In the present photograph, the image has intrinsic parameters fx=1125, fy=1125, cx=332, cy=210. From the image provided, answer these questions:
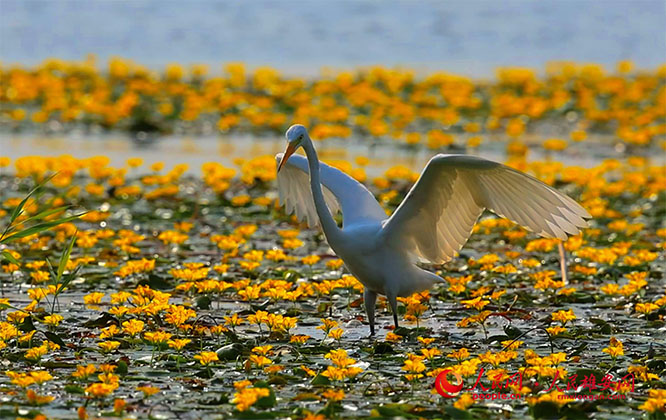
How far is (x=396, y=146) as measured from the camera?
14711 mm

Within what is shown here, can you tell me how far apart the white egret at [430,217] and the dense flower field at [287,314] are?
23cm

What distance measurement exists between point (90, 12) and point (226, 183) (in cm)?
1815

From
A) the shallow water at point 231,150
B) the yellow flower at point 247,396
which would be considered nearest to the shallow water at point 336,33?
the shallow water at point 231,150

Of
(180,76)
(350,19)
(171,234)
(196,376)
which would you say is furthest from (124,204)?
(350,19)

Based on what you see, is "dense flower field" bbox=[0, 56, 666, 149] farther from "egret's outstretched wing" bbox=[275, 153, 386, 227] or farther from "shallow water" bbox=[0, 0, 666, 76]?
"egret's outstretched wing" bbox=[275, 153, 386, 227]

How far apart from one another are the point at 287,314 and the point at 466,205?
1.29 meters

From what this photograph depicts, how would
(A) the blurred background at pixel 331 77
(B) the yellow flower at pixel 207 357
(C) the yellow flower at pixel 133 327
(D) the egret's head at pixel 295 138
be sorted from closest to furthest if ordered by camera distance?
(B) the yellow flower at pixel 207 357, (C) the yellow flower at pixel 133 327, (D) the egret's head at pixel 295 138, (A) the blurred background at pixel 331 77

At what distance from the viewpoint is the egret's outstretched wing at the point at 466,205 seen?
630cm

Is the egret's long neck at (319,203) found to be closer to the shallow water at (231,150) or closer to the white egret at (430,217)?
the white egret at (430,217)

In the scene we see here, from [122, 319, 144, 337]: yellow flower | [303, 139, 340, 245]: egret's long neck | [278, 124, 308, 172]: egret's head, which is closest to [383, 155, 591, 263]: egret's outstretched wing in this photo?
[303, 139, 340, 245]: egret's long neck

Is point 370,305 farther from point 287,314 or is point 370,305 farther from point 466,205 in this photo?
point 466,205

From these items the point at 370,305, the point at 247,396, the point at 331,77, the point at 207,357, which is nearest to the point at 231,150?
the point at 331,77

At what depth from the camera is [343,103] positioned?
16.8 m

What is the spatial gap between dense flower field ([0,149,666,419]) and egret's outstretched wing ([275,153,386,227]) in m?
0.31
